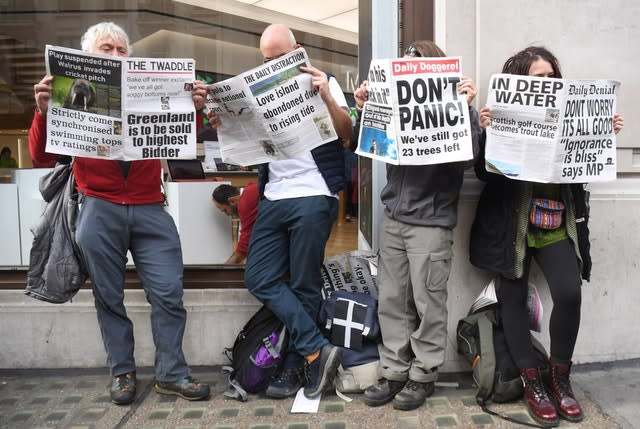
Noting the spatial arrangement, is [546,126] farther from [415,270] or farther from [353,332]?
[353,332]

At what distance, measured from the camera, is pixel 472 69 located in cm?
363

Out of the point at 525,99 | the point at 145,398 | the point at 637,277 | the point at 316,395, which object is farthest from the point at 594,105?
the point at 145,398

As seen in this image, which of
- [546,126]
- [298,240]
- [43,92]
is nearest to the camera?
[43,92]

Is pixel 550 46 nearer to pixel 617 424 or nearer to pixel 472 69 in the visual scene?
pixel 472 69

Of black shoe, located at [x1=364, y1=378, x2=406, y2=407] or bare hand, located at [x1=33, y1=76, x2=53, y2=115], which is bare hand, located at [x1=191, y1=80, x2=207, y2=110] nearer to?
bare hand, located at [x1=33, y1=76, x2=53, y2=115]

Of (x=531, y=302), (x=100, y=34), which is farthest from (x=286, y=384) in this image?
(x=100, y=34)

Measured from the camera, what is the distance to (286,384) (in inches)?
135

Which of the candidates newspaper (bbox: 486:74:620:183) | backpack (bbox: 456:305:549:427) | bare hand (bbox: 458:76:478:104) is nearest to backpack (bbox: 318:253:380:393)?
backpack (bbox: 456:305:549:427)

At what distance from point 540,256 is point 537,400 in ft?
2.56

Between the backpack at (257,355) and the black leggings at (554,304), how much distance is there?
1.33m

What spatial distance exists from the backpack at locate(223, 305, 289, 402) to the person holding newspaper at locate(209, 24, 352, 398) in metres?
0.07

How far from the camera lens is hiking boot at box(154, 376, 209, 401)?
3357 millimetres

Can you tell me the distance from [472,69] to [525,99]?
75 centimetres

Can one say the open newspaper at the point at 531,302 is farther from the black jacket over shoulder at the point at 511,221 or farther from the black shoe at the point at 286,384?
the black shoe at the point at 286,384
